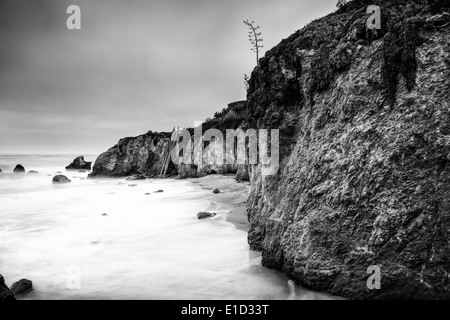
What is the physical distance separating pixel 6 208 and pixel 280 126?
1621cm

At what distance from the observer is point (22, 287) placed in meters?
4.82

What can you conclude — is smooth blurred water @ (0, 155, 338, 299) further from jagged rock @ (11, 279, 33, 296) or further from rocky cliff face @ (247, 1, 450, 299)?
rocky cliff face @ (247, 1, 450, 299)

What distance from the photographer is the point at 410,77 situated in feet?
11.8

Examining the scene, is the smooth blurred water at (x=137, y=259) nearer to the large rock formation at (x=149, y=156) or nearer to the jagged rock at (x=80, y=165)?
the large rock formation at (x=149, y=156)

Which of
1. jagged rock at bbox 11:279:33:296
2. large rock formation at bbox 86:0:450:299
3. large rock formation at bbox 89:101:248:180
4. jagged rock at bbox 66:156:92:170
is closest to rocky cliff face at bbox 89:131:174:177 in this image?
large rock formation at bbox 89:101:248:180

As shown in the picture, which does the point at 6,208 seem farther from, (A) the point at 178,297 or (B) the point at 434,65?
(B) the point at 434,65

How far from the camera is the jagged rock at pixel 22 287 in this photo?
4.73 metres

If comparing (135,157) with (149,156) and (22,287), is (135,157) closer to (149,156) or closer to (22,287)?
(149,156)

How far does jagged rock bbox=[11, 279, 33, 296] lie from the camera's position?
4734 mm

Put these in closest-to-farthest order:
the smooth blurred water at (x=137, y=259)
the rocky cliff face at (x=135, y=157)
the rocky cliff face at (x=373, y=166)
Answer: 1. the rocky cliff face at (x=373, y=166)
2. the smooth blurred water at (x=137, y=259)
3. the rocky cliff face at (x=135, y=157)

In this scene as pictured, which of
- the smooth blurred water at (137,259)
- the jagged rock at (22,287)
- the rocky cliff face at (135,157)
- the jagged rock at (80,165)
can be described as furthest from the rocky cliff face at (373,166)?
the jagged rock at (80,165)

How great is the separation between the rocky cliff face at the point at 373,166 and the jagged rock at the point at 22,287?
14.1 feet

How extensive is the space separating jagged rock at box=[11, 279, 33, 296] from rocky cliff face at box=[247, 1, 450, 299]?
14.1 feet
